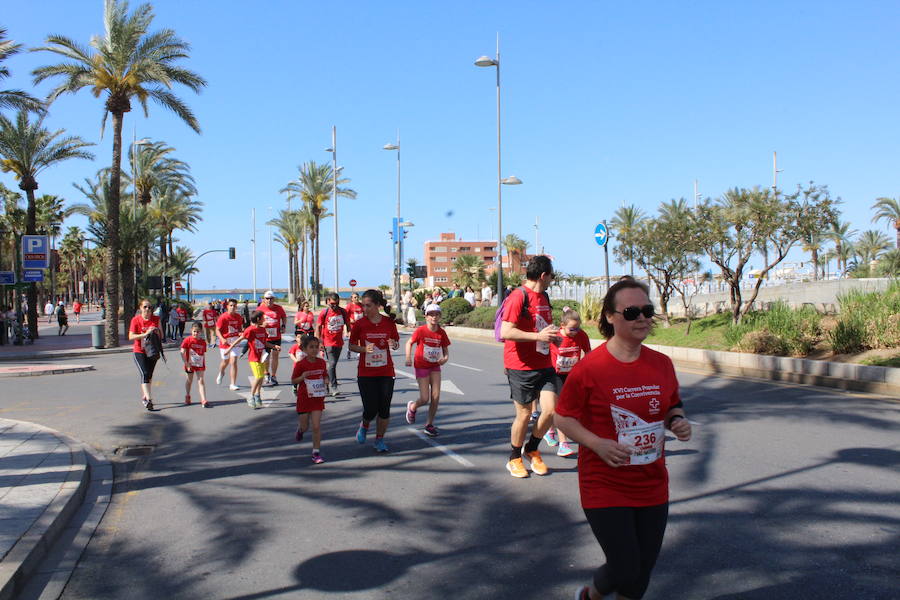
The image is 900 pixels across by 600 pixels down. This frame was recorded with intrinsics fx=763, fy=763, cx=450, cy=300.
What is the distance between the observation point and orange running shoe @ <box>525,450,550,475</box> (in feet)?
22.8

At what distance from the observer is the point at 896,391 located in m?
11.5

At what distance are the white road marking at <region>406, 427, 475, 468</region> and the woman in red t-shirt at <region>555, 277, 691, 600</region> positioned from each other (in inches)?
167

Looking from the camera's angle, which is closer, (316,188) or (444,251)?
(316,188)

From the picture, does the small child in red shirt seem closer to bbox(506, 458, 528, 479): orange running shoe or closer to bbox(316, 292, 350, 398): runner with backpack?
bbox(316, 292, 350, 398): runner with backpack

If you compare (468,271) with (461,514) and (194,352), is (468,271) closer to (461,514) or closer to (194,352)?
(194,352)

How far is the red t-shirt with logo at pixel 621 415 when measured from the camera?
3188mm

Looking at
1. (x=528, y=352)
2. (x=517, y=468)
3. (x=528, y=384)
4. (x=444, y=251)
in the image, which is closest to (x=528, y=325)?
(x=528, y=352)

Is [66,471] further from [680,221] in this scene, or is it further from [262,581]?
[680,221]

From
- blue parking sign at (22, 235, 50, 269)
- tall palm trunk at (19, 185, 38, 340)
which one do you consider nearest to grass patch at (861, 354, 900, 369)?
blue parking sign at (22, 235, 50, 269)

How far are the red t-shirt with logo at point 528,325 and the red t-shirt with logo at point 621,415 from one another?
2967 millimetres

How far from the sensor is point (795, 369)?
1385cm

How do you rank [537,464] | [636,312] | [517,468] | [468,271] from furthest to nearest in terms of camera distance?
[468,271] < [537,464] < [517,468] < [636,312]

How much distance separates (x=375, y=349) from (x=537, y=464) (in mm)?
2102

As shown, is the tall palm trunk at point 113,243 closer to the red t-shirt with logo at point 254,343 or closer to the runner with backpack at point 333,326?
the runner with backpack at point 333,326
